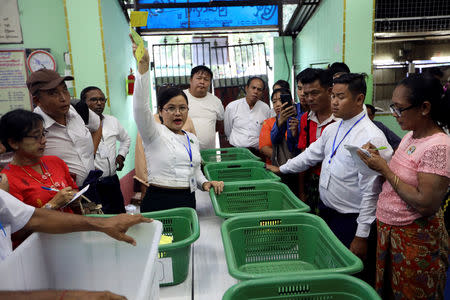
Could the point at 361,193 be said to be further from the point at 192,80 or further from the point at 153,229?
the point at 192,80

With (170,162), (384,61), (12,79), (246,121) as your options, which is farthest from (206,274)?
(384,61)

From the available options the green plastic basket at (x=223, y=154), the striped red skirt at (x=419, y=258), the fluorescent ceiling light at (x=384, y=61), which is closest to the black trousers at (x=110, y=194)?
the green plastic basket at (x=223, y=154)

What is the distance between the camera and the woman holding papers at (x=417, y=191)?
127 centimetres

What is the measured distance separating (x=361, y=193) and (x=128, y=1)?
13.6 ft

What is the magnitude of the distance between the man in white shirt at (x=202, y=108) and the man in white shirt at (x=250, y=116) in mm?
224

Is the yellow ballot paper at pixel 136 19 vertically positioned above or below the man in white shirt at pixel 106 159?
above

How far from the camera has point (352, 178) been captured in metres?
1.60

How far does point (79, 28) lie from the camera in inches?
132

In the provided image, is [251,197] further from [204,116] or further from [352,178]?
[204,116]

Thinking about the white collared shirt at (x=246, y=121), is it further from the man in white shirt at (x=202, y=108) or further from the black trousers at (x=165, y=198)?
the black trousers at (x=165, y=198)

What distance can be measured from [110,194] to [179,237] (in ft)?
4.77

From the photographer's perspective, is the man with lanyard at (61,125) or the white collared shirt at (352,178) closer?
the white collared shirt at (352,178)

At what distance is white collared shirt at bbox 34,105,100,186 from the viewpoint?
193 centimetres

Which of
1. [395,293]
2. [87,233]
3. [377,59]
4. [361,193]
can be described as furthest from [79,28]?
[377,59]
